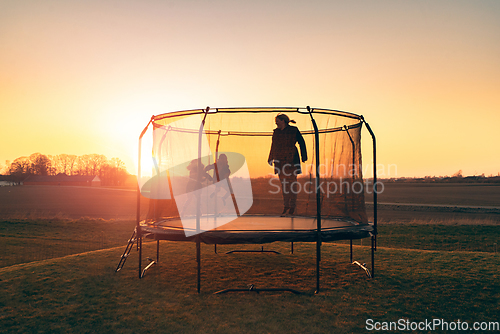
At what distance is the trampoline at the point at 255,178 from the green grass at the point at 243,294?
1.16 feet

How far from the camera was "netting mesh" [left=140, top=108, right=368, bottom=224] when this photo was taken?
15.0ft

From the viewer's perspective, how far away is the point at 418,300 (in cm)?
347

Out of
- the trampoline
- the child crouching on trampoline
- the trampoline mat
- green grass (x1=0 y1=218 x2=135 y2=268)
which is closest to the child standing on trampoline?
the trampoline

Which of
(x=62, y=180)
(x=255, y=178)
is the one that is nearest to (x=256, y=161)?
(x=255, y=178)

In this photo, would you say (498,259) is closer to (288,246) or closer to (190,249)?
(288,246)

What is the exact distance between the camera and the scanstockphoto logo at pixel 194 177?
4.71 metres

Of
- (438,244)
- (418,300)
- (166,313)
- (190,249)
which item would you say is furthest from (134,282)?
(438,244)

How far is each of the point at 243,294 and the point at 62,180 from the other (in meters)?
78.4

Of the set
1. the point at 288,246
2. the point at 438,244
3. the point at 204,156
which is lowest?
the point at 438,244

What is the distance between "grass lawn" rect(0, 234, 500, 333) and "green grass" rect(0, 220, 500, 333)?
0.03 feet

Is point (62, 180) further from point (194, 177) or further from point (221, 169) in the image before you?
point (194, 177)

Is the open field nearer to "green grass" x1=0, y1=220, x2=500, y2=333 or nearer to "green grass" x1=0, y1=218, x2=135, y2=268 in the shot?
"green grass" x1=0, y1=220, x2=500, y2=333

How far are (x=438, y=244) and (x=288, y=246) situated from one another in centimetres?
757

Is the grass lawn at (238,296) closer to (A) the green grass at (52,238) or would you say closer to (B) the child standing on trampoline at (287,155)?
(B) the child standing on trampoline at (287,155)
